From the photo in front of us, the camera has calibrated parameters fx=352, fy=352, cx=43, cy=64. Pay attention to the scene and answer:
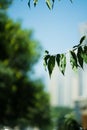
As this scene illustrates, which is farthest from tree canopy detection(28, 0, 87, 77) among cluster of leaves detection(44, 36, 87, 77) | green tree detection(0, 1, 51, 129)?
green tree detection(0, 1, 51, 129)

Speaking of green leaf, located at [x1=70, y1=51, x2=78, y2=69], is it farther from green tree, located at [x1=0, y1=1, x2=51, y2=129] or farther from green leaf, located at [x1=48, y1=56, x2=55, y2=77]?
green tree, located at [x1=0, y1=1, x2=51, y2=129]

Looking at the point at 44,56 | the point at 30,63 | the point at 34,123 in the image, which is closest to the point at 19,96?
the point at 30,63

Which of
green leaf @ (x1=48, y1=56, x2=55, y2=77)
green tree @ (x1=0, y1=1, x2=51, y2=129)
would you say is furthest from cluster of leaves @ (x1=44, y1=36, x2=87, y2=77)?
green tree @ (x1=0, y1=1, x2=51, y2=129)

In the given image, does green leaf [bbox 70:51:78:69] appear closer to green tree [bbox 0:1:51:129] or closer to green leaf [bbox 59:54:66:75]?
green leaf [bbox 59:54:66:75]

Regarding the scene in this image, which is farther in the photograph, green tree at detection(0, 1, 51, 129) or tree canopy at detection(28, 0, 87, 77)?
green tree at detection(0, 1, 51, 129)

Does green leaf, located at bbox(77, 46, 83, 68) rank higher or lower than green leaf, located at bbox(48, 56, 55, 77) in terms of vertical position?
higher

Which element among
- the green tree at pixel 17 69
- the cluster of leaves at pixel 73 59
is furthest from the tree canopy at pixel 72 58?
the green tree at pixel 17 69

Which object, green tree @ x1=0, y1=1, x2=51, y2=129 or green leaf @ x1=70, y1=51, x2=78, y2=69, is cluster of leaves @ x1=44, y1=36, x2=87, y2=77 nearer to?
green leaf @ x1=70, y1=51, x2=78, y2=69

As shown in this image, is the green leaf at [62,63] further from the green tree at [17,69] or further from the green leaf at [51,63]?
the green tree at [17,69]

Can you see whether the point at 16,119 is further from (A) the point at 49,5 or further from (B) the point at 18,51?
(A) the point at 49,5

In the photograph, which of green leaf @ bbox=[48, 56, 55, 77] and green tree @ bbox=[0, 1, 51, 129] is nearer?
green leaf @ bbox=[48, 56, 55, 77]

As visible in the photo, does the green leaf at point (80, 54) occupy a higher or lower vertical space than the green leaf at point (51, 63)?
higher

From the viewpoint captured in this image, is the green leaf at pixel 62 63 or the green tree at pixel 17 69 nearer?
the green leaf at pixel 62 63

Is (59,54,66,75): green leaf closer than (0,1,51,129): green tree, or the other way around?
(59,54,66,75): green leaf
